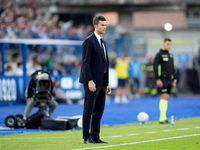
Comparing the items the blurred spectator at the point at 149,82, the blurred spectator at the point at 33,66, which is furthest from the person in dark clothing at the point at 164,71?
the blurred spectator at the point at 149,82

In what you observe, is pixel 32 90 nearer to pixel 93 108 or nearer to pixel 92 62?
pixel 93 108

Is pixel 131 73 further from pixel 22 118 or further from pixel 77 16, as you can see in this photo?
pixel 22 118

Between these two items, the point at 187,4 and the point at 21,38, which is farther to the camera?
the point at 187,4

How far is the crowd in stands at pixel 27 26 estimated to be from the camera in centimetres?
2619

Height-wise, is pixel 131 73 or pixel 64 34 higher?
pixel 64 34

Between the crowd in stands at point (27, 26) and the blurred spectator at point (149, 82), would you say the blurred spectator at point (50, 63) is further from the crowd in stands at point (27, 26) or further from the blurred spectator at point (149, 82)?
the blurred spectator at point (149, 82)

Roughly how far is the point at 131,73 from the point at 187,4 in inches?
713

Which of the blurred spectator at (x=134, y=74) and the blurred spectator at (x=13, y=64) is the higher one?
the blurred spectator at (x=13, y=64)

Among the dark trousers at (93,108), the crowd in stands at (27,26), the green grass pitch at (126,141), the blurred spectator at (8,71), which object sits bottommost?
the green grass pitch at (126,141)

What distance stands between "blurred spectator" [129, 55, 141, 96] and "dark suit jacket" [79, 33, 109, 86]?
21458mm

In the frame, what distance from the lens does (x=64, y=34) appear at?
3073 centimetres

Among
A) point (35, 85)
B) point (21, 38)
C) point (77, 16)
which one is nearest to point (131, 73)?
point (21, 38)

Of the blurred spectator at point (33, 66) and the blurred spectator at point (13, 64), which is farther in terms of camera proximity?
the blurred spectator at point (33, 66)

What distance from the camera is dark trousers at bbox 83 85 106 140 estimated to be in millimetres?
9656
